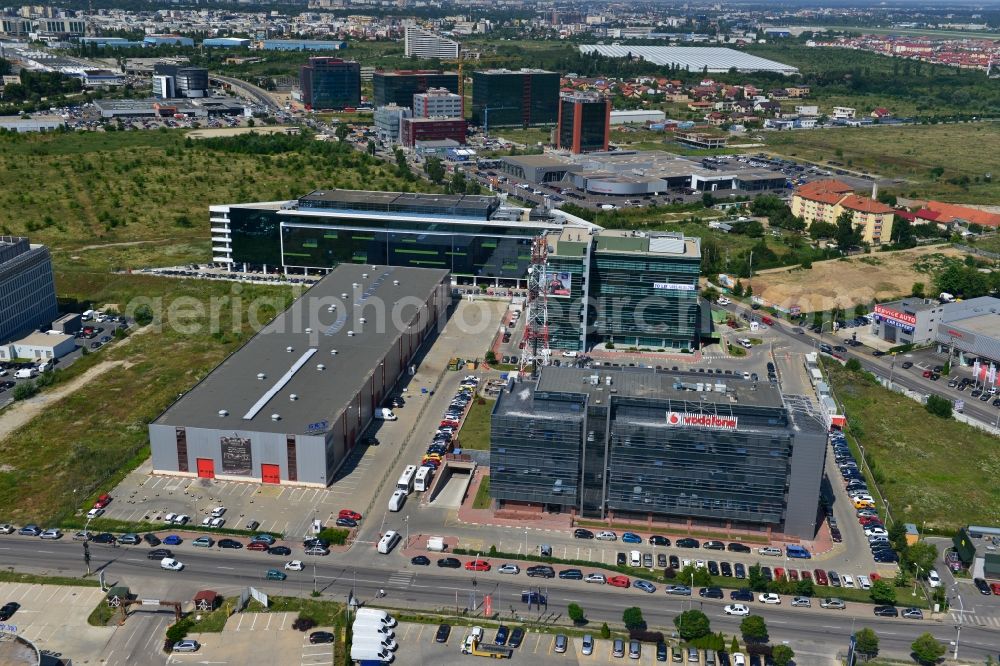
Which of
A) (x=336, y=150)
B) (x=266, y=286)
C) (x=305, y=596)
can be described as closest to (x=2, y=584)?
(x=305, y=596)

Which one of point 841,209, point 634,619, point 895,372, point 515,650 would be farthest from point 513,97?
point 515,650

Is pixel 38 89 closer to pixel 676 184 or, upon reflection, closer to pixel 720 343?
pixel 676 184

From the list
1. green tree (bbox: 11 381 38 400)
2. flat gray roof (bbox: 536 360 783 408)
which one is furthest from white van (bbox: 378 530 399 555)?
green tree (bbox: 11 381 38 400)

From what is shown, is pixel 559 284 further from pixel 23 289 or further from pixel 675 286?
pixel 23 289

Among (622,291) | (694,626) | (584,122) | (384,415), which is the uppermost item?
(584,122)

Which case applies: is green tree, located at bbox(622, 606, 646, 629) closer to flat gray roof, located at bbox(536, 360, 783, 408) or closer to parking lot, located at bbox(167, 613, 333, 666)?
flat gray roof, located at bbox(536, 360, 783, 408)

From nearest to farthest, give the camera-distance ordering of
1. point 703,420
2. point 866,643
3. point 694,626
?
1. point 866,643
2. point 694,626
3. point 703,420
